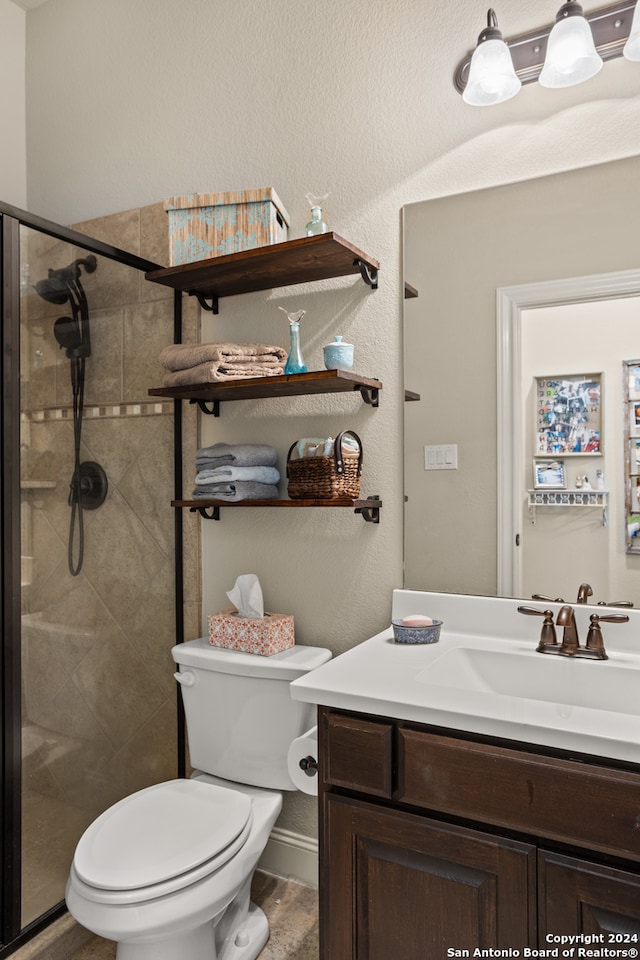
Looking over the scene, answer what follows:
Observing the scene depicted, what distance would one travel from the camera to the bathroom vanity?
3.23 feet

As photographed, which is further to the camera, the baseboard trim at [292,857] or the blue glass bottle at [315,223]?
the baseboard trim at [292,857]

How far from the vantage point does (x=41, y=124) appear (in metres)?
2.45

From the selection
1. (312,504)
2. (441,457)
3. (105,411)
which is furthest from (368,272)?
(105,411)

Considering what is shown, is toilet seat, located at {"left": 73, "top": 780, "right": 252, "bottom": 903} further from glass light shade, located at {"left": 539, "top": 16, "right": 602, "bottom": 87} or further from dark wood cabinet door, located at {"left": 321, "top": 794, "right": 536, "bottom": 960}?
glass light shade, located at {"left": 539, "top": 16, "right": 602, "bottom": 87}

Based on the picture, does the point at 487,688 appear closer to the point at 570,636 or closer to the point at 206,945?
the point at 570,636

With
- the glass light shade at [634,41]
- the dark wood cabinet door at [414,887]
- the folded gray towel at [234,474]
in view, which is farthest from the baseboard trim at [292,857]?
the glass light shade at [634,41]

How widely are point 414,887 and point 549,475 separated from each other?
904mm

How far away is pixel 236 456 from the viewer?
1.80 meters

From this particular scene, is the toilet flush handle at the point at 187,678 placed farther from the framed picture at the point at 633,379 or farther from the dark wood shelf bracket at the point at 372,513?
the framed picture at the point at 633,379

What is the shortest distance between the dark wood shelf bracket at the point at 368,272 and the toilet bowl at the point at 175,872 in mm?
1364

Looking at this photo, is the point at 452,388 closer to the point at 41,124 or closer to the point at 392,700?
the point at 392,700

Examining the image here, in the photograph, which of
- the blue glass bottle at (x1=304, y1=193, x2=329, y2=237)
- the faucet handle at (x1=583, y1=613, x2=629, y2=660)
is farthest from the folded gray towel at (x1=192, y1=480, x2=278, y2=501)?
the faucet handle at (x1=583, y1=613, x2=629, y2=660)

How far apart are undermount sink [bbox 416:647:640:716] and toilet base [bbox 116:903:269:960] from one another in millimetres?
798

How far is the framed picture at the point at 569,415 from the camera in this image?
1.46 metres
